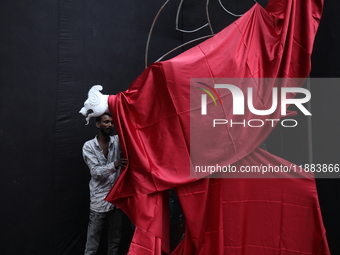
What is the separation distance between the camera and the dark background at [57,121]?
2266 millimetres

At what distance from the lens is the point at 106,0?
9.07ft

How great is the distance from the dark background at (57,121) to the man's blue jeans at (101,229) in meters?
0.30

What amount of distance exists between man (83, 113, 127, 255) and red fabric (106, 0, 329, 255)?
1.35ft

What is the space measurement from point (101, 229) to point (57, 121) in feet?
2.81

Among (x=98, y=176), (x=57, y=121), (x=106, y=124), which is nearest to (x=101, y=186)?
(x=98, y=176)

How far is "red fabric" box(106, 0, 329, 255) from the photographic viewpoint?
5.92ft

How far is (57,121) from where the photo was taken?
2459 mm

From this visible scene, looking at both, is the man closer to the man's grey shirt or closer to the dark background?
the man's grey shirt

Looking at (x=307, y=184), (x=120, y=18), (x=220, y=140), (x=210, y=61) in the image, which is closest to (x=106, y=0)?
(x=120, y=18)

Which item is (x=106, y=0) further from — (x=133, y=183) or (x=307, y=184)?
(x=307, y=184)

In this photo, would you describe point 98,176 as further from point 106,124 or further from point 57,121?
point 57,121

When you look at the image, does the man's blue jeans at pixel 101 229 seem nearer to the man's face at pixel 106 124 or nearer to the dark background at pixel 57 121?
the dark background at pixel 57 121

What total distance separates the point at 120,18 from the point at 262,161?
180 cm

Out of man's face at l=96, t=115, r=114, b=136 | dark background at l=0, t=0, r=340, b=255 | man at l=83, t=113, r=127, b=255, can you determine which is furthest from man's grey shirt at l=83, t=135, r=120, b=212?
dark background at l=0, t=0, r=340, b=255
